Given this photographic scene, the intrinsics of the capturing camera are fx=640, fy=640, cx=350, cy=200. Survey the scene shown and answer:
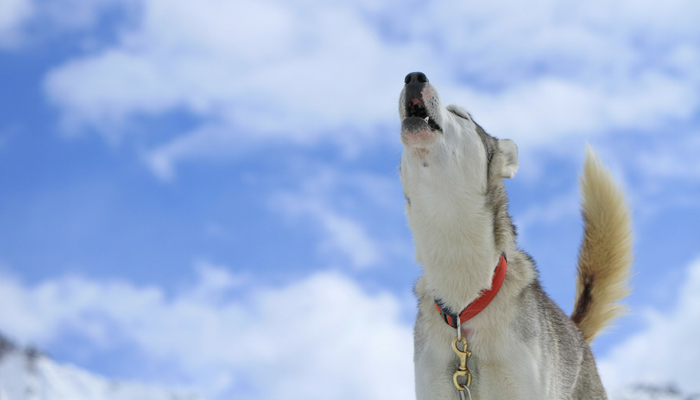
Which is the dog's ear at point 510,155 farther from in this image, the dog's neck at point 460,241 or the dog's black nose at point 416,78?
the dog's black nose at point 416,78

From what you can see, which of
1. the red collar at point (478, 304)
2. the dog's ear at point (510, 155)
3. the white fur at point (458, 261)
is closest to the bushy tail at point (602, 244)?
the dog's ear at point (510, 155)

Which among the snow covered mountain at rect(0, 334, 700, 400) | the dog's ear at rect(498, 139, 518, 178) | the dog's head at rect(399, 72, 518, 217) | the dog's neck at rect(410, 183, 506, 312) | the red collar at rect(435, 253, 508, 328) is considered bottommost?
the red collar at rect(435, 253, 508, 328)

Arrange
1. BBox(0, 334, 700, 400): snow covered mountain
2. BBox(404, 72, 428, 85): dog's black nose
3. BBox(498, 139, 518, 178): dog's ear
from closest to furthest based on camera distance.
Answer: BBox(404, 72, 428, 85): dog's black nose < BBox(498, 139, 518, 178): dog's ear < BBox(0, 334, 700, 400): snow covered mountain

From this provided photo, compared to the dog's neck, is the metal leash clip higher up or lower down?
lower down

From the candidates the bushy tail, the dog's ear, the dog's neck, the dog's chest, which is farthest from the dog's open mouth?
the bushy tail

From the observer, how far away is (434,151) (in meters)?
4.46

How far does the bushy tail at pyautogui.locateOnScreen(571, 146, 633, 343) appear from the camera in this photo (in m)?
6.50

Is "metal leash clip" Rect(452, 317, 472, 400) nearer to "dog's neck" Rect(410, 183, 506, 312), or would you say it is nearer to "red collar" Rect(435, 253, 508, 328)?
"red collar" Rect(435, 253, 508, 328)

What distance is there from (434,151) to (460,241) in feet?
2.31

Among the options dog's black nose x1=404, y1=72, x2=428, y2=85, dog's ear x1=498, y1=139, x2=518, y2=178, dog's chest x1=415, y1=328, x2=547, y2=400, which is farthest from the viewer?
dog's ear x1=498, y1=139, x2=518, y2=178

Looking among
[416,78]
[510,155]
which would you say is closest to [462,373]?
[510,155]

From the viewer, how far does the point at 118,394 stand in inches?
4941

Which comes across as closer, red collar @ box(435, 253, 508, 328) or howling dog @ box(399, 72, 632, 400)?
howling dog @ box(399, 72, 632, 400)

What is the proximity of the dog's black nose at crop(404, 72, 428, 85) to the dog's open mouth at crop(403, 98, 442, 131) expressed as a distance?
138 mm
